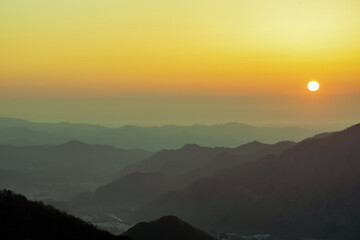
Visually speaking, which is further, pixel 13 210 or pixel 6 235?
pixel 13 210

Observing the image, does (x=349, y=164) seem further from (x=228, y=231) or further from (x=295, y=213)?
(x=228, y=231)

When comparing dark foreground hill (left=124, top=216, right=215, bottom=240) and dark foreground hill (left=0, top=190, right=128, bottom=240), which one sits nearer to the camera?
dark foreground hill (left=0, top=190, right=128, bottom=240)

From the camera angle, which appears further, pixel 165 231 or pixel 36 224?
pixel 165 231

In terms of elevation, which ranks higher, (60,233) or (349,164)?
(349,164)

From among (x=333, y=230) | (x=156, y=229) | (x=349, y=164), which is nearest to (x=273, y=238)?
(x=333, y=230)

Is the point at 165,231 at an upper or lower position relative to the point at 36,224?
lower
